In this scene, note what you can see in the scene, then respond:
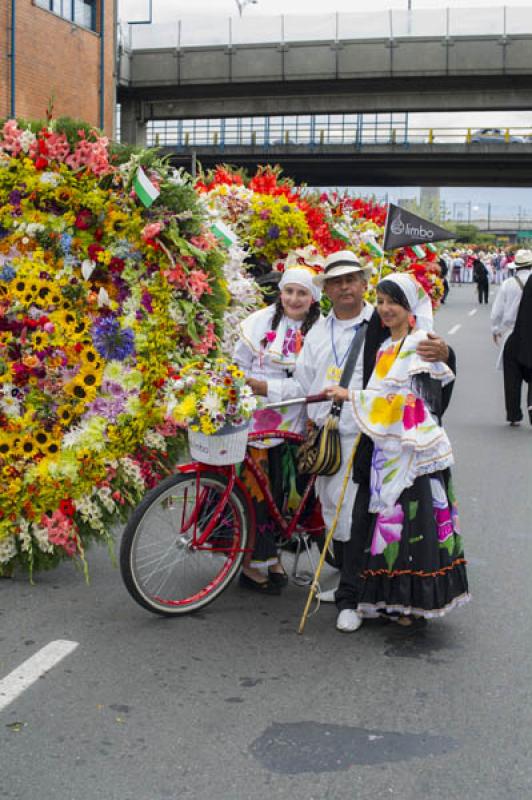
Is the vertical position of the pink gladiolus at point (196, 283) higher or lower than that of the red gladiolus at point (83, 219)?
lower

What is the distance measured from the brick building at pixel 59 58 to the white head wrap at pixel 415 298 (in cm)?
2237

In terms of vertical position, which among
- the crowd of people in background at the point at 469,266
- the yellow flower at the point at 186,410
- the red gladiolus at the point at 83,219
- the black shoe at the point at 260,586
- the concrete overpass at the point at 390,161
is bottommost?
the black shoe at the point at 260,586

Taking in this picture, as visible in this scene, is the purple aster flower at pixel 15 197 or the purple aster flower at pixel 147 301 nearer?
the purple aster flower at pixel 15 197

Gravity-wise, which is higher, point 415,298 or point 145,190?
point 145,190

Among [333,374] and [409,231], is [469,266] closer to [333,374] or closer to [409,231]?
[409,231]

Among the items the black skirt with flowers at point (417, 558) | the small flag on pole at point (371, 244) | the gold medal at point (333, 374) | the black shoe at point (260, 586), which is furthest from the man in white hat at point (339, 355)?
the small flag on pole at point (371, 244)

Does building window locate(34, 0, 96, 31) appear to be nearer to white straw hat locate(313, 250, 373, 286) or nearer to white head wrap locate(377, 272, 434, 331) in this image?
white straw hat locate(313, 250, 373, 286)

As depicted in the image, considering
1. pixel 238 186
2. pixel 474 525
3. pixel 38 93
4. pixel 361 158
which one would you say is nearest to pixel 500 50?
pixel 361 158

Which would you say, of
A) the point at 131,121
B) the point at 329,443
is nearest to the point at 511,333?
the point at 329,443

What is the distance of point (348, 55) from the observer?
4097 cm

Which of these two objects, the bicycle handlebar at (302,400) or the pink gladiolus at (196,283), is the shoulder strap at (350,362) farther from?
the pink gladiolus at (196,283)

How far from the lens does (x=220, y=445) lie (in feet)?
15.8

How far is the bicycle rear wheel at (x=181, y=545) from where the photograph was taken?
4.82 meters

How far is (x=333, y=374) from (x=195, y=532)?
1.05 m
